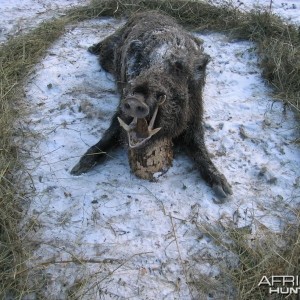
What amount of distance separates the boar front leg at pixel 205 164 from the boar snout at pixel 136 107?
958mm

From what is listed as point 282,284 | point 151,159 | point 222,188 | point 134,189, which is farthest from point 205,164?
point 282,284

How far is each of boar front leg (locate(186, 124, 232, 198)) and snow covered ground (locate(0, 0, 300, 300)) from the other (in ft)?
0.25

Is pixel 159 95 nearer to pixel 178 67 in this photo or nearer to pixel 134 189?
pixel 178 67

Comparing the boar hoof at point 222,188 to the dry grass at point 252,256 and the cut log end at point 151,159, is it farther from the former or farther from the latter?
the cut log end at point 151,159

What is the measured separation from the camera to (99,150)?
3.68 metres

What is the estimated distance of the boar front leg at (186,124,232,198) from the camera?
3412 millimetres

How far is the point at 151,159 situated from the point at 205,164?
1.55ft

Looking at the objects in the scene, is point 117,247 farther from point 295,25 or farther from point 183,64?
point 295,25

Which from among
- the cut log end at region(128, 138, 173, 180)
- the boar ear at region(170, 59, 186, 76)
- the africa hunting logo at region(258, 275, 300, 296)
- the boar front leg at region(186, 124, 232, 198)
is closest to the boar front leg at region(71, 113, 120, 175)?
the cut log end at region(128, 138, 173, 180)

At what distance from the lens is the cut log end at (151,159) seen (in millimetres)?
3423

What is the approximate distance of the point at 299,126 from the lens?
4125mm

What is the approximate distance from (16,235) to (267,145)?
235cm

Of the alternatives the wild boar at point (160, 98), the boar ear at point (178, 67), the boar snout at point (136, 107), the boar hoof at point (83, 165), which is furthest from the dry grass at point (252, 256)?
the boar ear at point (178, 67)

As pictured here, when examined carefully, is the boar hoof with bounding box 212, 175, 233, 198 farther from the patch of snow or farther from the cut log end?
the cut log end
